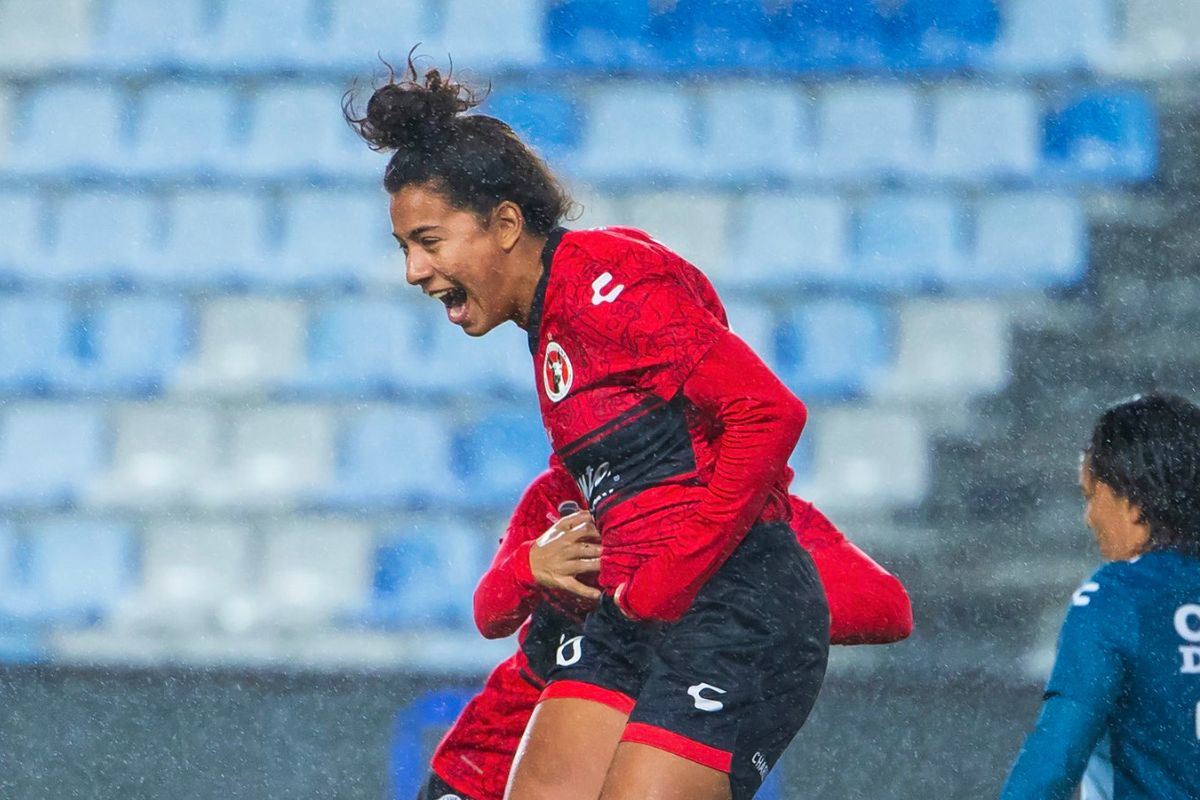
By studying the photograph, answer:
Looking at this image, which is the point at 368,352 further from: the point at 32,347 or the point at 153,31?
the point at 153,31

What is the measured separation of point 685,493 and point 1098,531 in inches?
19.2

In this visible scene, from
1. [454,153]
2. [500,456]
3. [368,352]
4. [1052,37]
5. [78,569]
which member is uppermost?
[1052,37]

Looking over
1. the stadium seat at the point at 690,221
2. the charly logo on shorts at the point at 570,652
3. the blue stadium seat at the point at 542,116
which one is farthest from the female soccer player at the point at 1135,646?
the blue stadium seat at the point at 542,116

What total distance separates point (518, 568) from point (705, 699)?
0.36 m

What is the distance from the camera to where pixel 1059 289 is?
459 centimetres

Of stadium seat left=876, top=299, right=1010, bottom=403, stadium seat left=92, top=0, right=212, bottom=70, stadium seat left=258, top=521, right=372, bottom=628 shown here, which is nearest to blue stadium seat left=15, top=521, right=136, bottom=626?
stadium seat left=258, top=521, right=372, bottom=628

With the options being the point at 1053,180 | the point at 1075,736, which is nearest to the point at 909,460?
the point at 1053,180

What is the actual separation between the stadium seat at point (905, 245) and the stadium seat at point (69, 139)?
2317mm

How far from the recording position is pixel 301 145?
4.90m

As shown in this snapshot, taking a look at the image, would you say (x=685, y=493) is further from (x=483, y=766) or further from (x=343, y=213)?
(x=343, y=213)

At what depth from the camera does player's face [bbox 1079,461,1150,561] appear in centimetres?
178

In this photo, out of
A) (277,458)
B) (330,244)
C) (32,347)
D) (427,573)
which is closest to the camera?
(427,573)

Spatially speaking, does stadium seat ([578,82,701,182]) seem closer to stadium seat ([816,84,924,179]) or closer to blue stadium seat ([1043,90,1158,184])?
stadium seat ([816,84,924,179])

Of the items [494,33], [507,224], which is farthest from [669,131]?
[507,224]
